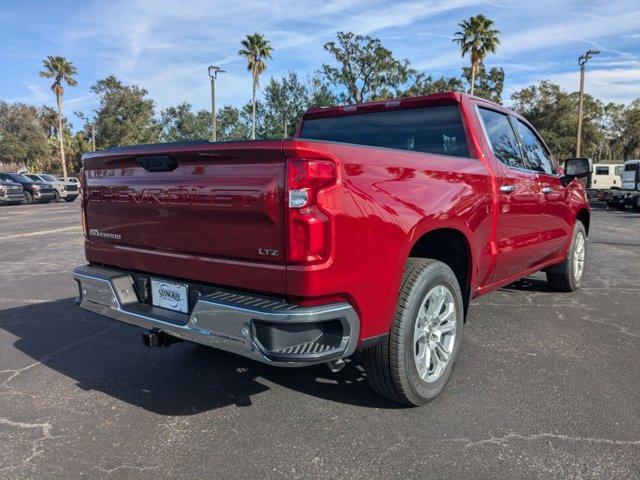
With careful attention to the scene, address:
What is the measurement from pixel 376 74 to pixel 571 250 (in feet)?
136

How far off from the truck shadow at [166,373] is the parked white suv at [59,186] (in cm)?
2800

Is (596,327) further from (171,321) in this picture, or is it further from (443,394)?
(171,321)

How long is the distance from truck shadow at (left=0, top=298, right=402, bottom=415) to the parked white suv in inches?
1102

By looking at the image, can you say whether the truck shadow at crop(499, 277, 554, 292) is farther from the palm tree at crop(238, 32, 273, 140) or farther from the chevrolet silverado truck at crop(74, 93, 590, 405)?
the palm tree at crop(238, 32, 273, 140)

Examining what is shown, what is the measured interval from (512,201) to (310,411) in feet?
7.46

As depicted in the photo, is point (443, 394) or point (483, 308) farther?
point (483, 308)

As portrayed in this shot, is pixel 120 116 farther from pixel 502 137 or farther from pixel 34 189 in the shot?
pixel 502 137

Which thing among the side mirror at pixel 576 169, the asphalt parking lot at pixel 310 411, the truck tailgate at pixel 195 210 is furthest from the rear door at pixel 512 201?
the truck tailgate at pixel 195 210

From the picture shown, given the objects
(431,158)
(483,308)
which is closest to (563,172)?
(483,308)

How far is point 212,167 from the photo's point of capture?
2695 mm

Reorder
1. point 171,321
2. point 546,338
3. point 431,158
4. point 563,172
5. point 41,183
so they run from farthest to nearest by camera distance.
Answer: point 41,183 → point 563,172 → point 546,338 → point 431,158 → point 171,321

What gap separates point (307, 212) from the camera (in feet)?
7.84

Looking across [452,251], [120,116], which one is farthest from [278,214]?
[120,116]

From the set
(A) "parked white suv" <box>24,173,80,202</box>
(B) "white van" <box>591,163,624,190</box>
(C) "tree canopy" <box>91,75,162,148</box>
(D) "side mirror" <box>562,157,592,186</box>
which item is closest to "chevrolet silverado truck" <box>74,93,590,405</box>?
(D) "side mirror" <box>562,157,592,186</box>
